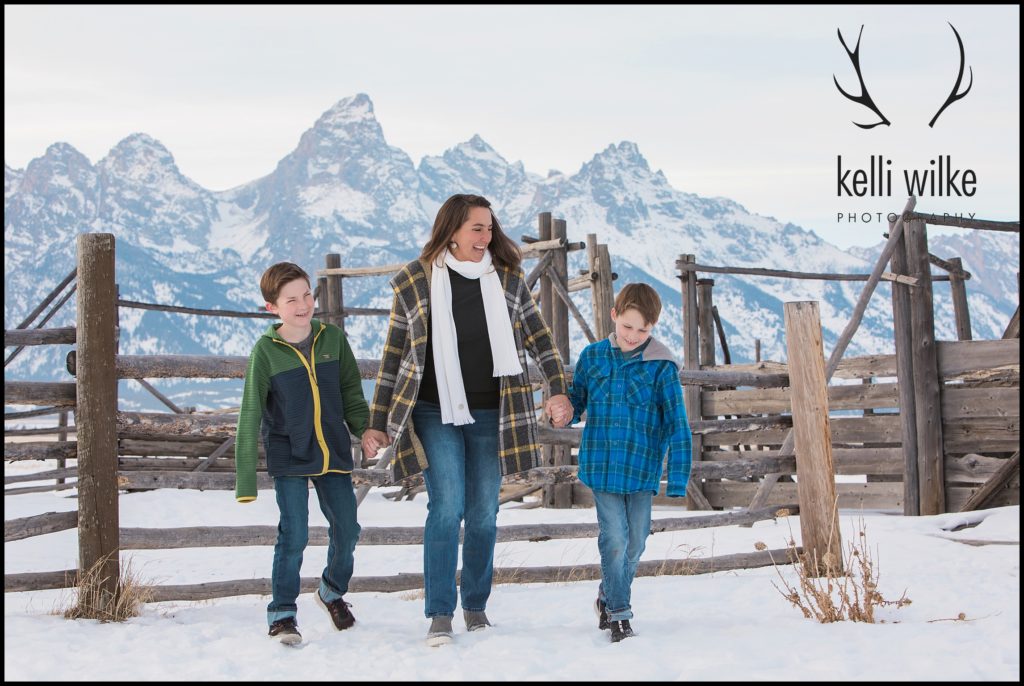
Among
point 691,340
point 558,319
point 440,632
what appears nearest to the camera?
point 440,632

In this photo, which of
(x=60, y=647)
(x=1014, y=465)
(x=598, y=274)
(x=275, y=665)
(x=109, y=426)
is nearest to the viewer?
(x=275, y=665)

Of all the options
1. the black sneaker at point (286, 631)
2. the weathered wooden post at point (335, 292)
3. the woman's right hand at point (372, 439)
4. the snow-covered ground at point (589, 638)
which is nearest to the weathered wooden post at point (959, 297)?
the snow-covered ground at point (589, 638)

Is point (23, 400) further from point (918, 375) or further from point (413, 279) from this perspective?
point (918, 375)

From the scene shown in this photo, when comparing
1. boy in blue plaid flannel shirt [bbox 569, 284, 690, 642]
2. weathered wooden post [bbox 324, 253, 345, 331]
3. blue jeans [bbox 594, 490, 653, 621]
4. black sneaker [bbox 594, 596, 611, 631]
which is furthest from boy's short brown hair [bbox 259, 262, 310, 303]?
weathered wooden post [bbox 324, 253, 345, 331]

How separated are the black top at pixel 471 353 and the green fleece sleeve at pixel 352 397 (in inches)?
13.4

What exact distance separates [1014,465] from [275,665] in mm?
6190

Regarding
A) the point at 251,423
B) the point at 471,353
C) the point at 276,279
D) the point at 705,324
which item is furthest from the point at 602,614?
the point at 705,324

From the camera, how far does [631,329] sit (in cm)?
423

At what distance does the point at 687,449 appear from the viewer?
13.9 feet

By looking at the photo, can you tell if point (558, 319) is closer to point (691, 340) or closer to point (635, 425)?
→ point (691, 340)

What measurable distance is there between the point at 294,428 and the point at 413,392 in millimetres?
512

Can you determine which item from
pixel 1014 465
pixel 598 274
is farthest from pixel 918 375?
pixel 598 274

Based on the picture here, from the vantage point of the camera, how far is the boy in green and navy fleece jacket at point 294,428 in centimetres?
418

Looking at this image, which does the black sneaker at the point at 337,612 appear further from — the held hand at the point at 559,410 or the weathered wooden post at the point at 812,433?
the weathered wooden post at the point at 812,433
